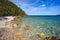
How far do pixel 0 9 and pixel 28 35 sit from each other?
767 mm

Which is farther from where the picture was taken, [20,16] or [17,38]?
[20,16]

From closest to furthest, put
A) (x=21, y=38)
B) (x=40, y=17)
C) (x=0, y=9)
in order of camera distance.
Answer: (x=21, y=38) < (x=40, y=17) < (x=0, y=9)

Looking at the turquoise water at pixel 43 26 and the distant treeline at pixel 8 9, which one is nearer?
the turquoise water at pixel 43 26

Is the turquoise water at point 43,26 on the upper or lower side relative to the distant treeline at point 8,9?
lower

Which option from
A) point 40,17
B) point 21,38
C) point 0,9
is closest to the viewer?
point 21,38

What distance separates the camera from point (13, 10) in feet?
9.38

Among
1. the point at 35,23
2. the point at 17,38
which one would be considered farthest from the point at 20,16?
the point at 17,38

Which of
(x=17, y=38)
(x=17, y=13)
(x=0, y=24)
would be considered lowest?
(x=17, y=38)

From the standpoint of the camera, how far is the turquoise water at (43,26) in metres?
2.41

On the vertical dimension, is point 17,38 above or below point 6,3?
below

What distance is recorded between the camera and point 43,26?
8.26ft

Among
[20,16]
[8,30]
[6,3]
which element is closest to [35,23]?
[20,16]

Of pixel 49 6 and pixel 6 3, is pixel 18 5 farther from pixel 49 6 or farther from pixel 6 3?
pixel 49 6

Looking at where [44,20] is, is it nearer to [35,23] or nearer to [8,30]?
[35,23]
